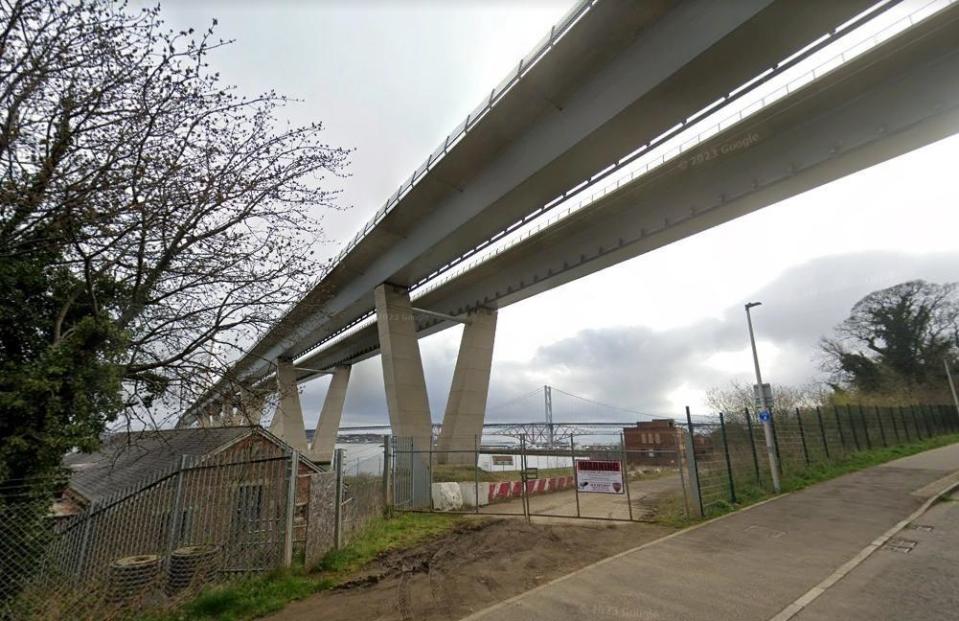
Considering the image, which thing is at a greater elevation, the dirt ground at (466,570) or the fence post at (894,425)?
the fence post at (894,425)

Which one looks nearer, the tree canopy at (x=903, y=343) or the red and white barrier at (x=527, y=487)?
the red and white barrier at (x=527, y=487)

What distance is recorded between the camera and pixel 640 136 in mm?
12938

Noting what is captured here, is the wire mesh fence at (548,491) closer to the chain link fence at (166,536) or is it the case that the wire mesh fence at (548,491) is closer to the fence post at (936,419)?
the chain link fence at (166,536)

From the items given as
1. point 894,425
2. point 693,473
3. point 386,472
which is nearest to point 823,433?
point 693,473

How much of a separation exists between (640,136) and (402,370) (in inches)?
768

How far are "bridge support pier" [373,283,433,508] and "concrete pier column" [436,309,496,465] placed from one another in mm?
4614

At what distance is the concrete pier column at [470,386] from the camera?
32.2 meters

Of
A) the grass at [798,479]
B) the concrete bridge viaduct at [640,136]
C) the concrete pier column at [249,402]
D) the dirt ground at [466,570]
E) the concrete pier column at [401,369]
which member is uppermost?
the concrete bridge viaduct at [640,136]

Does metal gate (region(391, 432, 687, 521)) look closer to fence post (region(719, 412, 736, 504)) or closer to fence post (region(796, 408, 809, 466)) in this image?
fence post (region(719, 412, 736, 504))

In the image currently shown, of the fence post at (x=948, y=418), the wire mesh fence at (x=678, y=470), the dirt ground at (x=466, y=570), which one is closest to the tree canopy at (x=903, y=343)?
the fence post at (x=948, y=418)

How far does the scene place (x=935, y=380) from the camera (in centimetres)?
4903

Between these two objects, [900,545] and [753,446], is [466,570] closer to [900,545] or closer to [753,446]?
[900,545]

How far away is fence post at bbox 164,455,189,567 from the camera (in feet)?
25.0

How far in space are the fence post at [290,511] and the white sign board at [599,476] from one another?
777 centimetres
